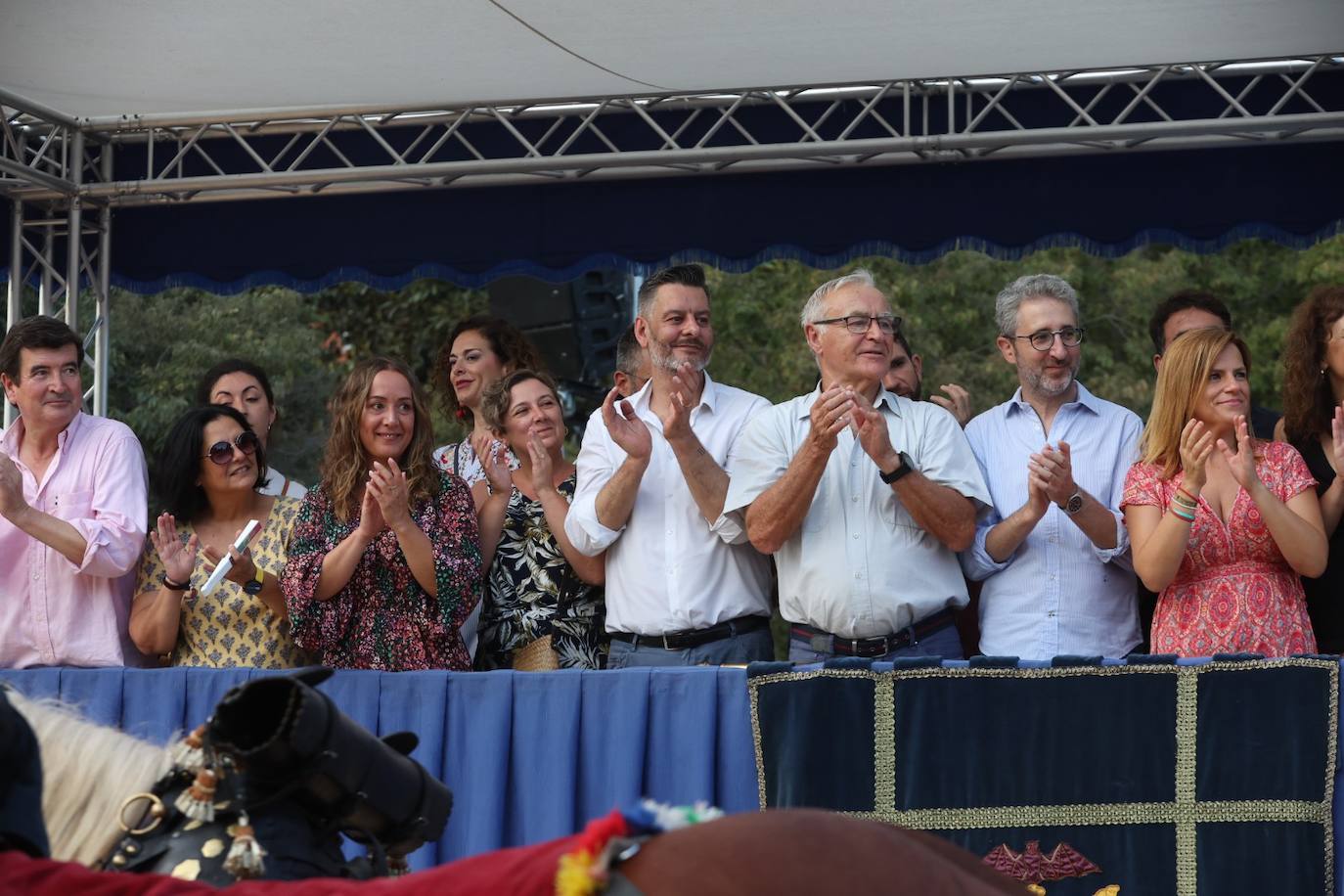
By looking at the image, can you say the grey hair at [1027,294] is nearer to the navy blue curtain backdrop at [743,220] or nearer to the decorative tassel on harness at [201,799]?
A: the navy blue curtain backdrop at [743,220]

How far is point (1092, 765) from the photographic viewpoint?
4.05 metres

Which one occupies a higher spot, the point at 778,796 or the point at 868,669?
the point at 868,669

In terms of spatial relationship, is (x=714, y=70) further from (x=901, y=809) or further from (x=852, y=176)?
(x=901, y=809)

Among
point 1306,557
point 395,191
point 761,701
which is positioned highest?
point 395,191

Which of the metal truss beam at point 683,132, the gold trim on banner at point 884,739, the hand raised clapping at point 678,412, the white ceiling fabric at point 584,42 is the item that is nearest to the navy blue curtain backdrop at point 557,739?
the gold trim on banner at point 884,739

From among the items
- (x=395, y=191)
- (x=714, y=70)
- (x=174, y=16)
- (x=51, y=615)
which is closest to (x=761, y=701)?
(x=51, y=615)

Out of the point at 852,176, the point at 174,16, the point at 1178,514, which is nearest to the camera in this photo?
the point at 1178,514

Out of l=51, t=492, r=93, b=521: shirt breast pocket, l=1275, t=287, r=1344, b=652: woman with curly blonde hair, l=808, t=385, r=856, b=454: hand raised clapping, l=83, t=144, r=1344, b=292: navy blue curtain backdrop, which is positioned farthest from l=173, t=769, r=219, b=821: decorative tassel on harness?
l=83, t=144, r=1344, b=292: navy blue curtain backdrop

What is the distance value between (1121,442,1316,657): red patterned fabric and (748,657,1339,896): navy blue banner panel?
42cm

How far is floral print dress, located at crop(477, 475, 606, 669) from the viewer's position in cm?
513

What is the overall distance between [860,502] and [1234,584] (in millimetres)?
1116

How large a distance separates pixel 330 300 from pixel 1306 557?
37.0 feet

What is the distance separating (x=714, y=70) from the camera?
6.16 metres

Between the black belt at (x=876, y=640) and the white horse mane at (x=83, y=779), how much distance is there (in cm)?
293
